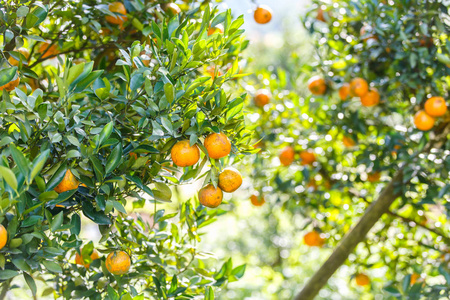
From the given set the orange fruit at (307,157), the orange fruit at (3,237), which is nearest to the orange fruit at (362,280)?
the orange fruit at (307,157)

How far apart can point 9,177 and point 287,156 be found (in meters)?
1.15

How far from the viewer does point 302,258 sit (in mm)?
2863

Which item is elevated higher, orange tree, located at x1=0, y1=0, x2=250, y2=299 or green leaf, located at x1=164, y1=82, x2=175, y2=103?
green leaf, located at x1=164, y1=82, x2=175, y2=103

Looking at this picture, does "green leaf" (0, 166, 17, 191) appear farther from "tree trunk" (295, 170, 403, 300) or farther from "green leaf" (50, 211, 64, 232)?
"tree trunk" (295, 170, 403, 300)

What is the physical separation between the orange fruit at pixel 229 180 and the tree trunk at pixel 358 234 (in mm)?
781

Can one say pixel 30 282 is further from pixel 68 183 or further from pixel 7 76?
pixel 7 76

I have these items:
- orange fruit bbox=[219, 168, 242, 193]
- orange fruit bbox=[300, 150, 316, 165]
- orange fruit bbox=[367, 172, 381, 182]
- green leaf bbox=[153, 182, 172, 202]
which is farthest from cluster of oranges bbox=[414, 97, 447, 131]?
green leaf bbox=[153, 182, 172, 202]

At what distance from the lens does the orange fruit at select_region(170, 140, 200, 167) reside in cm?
74

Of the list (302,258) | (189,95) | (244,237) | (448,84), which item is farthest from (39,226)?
(244,237)

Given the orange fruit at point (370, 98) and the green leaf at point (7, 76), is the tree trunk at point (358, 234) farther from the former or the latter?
the green leaf at point (7, 76)

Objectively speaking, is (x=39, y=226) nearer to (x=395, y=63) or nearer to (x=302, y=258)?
(x=395, y=63)

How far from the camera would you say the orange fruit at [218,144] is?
74 cm

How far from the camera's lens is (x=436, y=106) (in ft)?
4.15

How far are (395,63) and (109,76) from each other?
90cm
